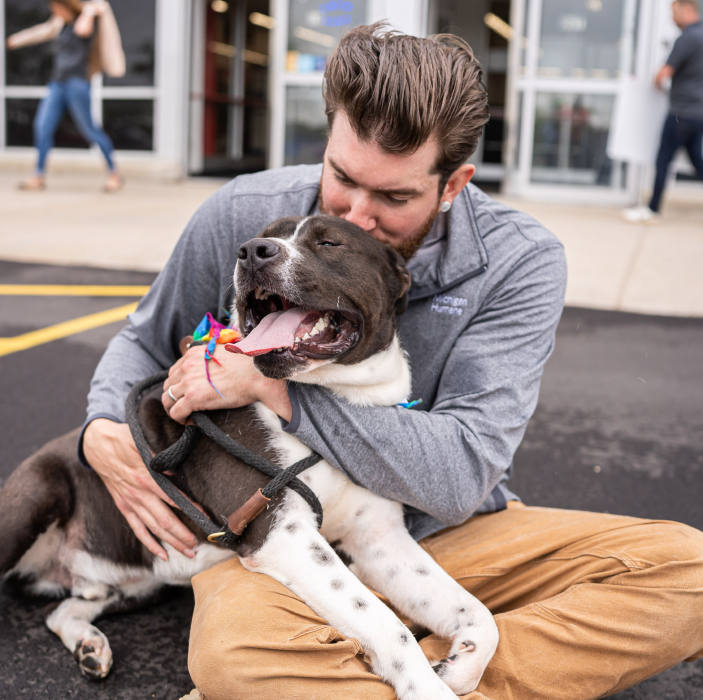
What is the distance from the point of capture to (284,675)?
1.94 metres

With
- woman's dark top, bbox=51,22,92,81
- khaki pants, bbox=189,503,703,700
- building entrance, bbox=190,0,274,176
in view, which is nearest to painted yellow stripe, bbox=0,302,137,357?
khaki pants, bbox=189,503,703,700

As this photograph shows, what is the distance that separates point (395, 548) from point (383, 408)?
1.42ft

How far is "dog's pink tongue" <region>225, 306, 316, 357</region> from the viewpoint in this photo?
6.89ft

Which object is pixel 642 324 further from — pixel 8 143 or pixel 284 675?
pixel 8 143

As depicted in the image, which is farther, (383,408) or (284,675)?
(383,408)

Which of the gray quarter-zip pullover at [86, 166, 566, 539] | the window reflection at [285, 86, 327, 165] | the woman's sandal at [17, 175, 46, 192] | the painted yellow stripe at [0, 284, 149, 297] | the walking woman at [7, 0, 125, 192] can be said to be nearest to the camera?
the gray quarter-zip pullover at [86, 166, 566, 539]

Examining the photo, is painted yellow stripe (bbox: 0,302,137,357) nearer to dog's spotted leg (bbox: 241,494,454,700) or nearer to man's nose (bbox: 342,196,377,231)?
man's nose (bbox: 342,196,377,231)

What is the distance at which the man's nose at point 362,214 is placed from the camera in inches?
99.0

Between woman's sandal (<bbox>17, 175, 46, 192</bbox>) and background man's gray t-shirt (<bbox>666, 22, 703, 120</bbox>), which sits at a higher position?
background man's gray t-shirt (<bbox>666, 22, 703, 120</bbox>)

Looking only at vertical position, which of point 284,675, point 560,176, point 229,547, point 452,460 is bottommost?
point 284,675

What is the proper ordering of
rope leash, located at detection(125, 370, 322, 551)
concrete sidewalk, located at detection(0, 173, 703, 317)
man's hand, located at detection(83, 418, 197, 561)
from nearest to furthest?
rope leash, located at detection(125, 370, 322, 551) → man's hand, located at detection(83, 418, 197, 561) → concrete sidewalk, located at detection(0, 173, 703, 317)

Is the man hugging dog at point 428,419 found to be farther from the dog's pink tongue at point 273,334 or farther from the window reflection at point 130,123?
the window reflection at point 130,123

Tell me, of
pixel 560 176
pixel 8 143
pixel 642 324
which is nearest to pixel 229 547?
pixel 642 324

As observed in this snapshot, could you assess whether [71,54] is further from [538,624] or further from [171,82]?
[538,624]
